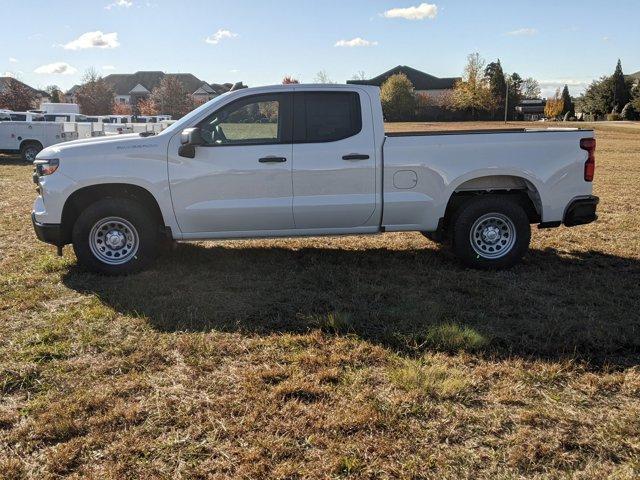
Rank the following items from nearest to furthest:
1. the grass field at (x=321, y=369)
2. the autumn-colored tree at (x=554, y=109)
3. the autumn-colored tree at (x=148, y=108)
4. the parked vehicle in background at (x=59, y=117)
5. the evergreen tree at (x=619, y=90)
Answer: the grass field at (x=321, y=369), the parked vehicle in background at (x=59, y=117), the autumn-colored tree at (x=148, y=108), the evergreen tree at (x=619, y=90), the autumn-colored tree at (x=554, y=109)

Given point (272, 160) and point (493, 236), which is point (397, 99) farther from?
point (272, 160)

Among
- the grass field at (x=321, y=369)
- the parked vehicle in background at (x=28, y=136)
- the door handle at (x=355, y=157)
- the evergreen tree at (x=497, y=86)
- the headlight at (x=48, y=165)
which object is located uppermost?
the evergreen tree at (x=497, y=86)

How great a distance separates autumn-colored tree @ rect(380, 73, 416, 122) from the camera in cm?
6381

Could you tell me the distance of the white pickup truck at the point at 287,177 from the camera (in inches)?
228

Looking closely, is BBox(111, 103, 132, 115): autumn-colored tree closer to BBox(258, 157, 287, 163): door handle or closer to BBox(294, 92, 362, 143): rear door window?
BBox(294, 92, 362, 143): rear door window

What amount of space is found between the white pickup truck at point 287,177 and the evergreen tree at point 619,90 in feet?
272

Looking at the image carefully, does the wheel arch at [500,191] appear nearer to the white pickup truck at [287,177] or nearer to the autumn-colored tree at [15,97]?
the white pickup truck at [287,177]

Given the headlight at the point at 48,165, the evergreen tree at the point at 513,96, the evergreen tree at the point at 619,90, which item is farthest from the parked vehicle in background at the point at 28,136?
the evergreen tree at the point at 619,90

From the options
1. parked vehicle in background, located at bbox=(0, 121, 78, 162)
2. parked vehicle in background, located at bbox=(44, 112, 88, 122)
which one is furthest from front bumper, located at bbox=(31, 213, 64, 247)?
parked vehicle in background, located at bbox=(44, 112, 88, 122)

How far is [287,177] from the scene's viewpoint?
583 cm

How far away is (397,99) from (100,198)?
201 feet

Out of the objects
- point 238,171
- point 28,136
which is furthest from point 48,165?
point 28,136

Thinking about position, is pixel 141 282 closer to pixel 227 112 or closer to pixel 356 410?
pixel 227 112

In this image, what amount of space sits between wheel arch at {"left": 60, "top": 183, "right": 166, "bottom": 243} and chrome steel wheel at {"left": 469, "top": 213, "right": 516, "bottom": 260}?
3.32m
